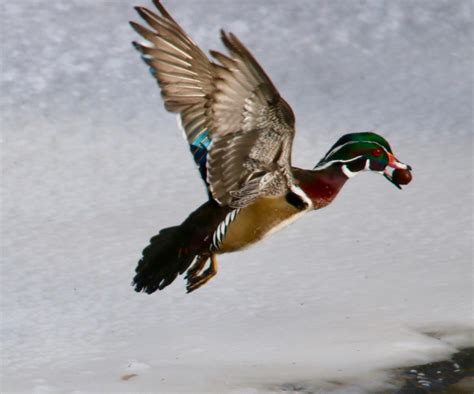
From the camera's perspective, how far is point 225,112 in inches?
110

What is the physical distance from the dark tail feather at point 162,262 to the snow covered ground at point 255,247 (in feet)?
1.20

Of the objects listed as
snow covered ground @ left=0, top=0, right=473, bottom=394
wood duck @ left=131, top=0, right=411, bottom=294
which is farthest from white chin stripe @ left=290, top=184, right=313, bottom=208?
snow covered ground @ left=0, top=0, right=473, bottom=394

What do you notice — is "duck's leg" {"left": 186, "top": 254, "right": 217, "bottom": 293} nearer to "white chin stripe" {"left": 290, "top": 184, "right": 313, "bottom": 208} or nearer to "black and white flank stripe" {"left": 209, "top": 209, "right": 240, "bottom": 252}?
"black and white flank stripe" {"left": 209, "top": 209, "right": 240, "bottom": 252}

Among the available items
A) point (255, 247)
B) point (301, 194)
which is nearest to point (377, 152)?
point (301, 194)

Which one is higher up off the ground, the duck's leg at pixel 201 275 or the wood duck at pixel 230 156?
the wood duck at pixel 230 156

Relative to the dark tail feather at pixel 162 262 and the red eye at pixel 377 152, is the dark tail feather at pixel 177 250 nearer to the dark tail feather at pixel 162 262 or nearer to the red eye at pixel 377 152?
the dark tail feather at pixel 162 262

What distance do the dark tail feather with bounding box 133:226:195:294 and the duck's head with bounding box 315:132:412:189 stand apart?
40 centimetres

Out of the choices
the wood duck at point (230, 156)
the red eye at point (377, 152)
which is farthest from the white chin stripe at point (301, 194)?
the red eye at point (377, 152)

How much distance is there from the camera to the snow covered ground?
3518 mm

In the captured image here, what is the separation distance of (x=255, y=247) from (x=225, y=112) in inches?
52.1

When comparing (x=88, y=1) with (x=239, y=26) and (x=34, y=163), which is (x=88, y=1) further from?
(x=34, y=163)

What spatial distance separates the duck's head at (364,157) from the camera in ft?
10.4

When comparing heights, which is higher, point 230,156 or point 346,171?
point 346,171

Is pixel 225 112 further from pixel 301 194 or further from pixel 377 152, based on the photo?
pixel 377 152
